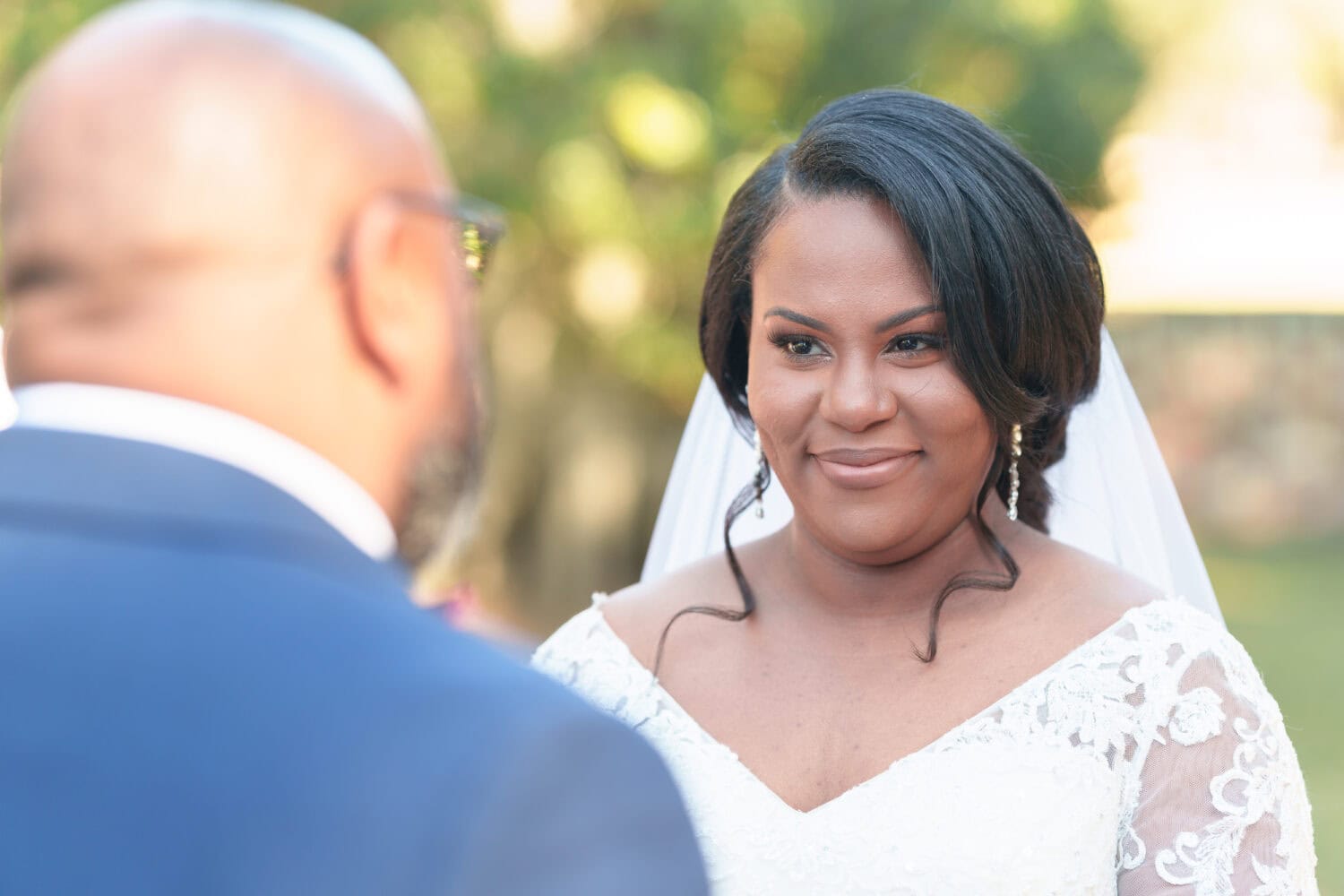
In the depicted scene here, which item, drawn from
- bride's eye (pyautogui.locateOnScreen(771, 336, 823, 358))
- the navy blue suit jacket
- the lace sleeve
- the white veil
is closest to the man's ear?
the navy blue suit jacket

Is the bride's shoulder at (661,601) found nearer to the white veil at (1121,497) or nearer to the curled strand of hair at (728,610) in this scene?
the curled strand of hair at (728,610)

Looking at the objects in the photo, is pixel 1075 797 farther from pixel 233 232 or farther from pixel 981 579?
pixel 233 232

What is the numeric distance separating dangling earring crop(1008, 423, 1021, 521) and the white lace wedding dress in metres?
0.33

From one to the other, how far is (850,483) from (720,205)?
15.7 feet

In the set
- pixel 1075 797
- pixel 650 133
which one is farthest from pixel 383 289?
pixel 650 133

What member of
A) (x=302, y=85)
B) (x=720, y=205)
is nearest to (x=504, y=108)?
(x=720, y=205)

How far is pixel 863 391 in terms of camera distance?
9.10 feet

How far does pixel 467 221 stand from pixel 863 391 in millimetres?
1533

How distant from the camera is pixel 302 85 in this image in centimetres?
116

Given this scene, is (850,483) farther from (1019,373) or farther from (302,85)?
(302,85)

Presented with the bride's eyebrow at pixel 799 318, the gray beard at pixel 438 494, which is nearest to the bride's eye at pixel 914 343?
the bride's eyebrow at pixel 799 318

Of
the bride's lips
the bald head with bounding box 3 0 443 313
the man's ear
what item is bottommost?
the bride's lips

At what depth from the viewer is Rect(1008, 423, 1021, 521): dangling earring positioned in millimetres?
2963

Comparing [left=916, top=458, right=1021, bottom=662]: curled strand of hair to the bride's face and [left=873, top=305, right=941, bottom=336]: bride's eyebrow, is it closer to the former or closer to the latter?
the bride's face
